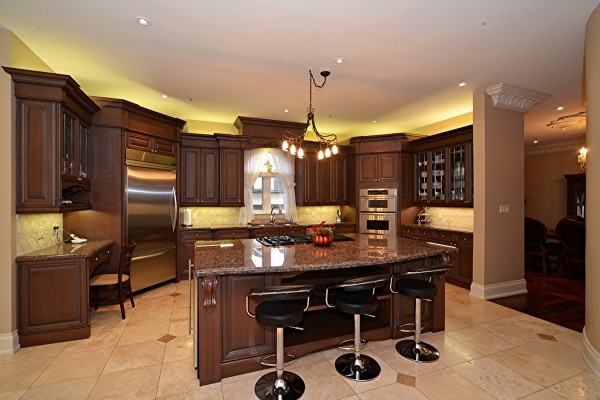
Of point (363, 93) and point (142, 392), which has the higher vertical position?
point (363, 93)

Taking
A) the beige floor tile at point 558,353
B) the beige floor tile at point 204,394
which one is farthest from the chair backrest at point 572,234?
the beige floor tile at point 204,394

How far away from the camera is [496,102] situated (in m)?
4.13

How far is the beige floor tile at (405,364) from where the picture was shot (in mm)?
2404

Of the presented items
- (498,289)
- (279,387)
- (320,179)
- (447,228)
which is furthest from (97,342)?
(447,228)

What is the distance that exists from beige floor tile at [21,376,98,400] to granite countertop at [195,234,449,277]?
49.4 inches

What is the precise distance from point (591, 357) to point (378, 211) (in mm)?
3804

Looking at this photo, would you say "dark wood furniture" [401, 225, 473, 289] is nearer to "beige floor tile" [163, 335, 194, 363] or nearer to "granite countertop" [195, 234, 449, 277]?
"granite countertop" [195, 234, 449, 277]

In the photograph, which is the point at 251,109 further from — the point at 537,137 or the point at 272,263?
the point at 537,137

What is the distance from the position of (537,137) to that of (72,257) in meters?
9.45

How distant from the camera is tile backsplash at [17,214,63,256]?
→ 287 centimetres

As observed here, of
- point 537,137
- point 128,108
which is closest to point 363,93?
Result: point 128,108

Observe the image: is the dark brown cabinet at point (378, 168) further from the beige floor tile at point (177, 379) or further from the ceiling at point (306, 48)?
the beige floor tile at point (177, 379)

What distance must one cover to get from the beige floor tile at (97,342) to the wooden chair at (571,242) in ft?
24.0

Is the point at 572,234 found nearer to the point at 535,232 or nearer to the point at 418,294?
the point at 535,232
